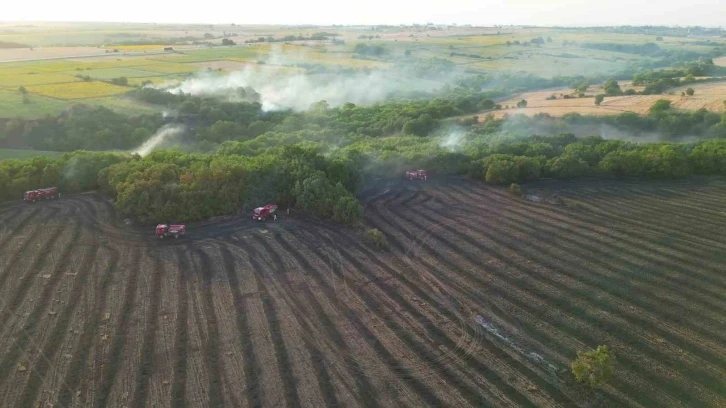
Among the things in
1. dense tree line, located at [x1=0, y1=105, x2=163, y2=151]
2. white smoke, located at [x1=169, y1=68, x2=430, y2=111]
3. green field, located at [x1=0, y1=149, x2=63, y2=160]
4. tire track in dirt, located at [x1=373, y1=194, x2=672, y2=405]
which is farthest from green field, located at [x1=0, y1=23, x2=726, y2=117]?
tire track in dirt, located at [x1=373, y1=194, x2=672, y2=405]

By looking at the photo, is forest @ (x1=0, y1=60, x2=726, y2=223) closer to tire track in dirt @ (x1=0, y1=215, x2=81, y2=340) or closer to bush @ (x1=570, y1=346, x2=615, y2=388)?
tire track in dirt @ (x1=0, y1=215, x2=81, y2=340)

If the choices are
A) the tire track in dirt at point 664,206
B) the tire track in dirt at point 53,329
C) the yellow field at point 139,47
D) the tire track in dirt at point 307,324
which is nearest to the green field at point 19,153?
the tire track in dirt at point 53,329

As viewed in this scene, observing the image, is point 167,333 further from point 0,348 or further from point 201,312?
point 0,348

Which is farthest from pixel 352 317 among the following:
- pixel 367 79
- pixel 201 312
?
pixel 367 79

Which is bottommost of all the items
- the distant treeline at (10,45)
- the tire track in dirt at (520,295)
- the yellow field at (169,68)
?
the tire track in dirt at (520,295)

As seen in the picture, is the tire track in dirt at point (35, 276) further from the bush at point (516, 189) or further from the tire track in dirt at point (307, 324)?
the bush at point (516, 189)
